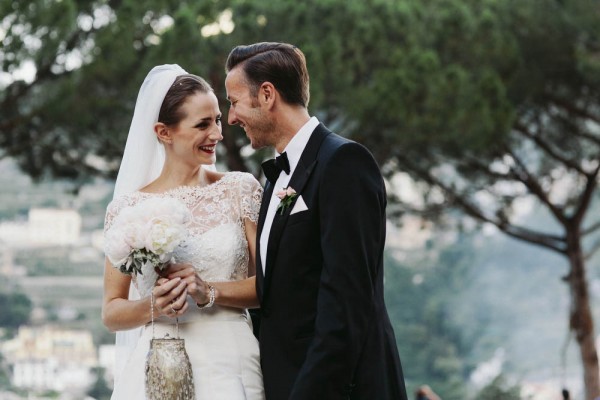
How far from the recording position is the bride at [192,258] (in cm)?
321

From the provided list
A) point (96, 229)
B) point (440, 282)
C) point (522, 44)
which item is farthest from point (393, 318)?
point (522, 44)

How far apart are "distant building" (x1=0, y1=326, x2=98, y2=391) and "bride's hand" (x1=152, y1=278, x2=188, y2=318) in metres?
26.8

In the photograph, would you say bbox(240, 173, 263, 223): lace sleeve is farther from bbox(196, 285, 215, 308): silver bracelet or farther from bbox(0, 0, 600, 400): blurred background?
bbox(0, 0, 600, 400): blurred background

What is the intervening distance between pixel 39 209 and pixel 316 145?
33.5 m

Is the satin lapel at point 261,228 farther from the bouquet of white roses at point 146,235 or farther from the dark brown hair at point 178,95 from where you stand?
the dark brown hair at point 178,95

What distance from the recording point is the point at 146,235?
3.00 meters

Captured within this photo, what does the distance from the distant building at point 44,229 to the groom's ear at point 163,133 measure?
31.6m

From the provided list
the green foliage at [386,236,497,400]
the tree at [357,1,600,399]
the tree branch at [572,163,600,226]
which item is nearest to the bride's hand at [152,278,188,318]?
the tree at [357,1,600,399]

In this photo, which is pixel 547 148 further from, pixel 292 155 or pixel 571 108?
pixel 292 155

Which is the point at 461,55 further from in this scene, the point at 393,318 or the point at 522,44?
the point at 393,318

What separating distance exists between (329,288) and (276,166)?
50 centimetres

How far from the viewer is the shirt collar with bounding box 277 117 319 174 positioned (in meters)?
3.02

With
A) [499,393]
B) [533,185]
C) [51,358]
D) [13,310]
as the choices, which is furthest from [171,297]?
[13,310]

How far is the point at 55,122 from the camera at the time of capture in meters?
13.7
